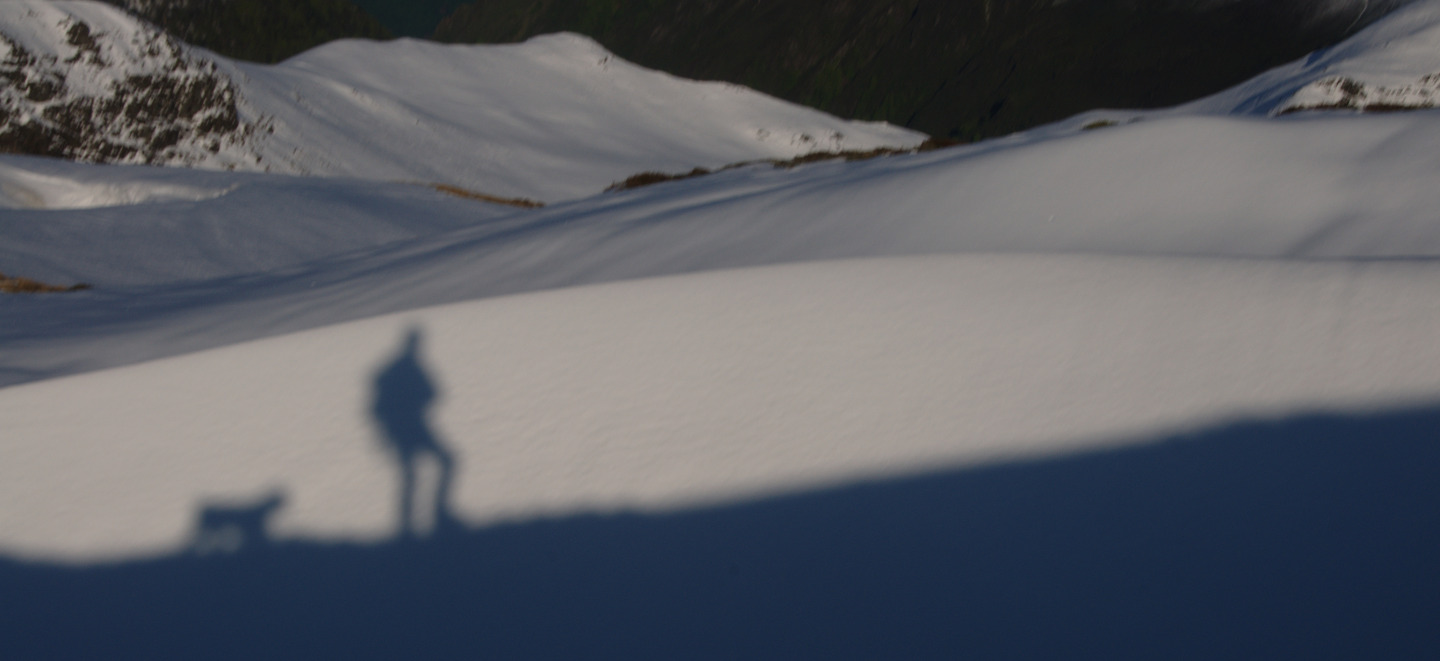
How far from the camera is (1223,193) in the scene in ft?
8.98

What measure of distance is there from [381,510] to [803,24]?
53.8 metres

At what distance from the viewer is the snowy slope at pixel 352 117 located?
13398 millimetres

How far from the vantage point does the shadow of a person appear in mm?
1671

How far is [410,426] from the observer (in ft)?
5.98

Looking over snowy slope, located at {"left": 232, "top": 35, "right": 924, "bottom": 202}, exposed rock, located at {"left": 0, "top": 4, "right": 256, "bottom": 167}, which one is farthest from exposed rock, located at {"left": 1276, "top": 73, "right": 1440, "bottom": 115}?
exposed rock, located at {"left": 0, "top": 4, "right": 256, "bottom": 167}

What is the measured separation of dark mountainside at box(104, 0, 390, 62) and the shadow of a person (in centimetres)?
6837

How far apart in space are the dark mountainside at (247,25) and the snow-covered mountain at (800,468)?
6843cm

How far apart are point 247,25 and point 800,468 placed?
72668 mm

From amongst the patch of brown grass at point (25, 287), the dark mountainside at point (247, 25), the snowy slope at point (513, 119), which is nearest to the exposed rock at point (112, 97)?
the snowy slope at point (513, 119)

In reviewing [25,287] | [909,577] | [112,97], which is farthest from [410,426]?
[112,97]

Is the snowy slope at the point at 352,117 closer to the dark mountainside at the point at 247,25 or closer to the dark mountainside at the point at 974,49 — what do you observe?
the dark mountainside at the point at 974,49

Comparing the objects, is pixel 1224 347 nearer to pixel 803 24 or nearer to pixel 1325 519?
pixel 1325 519

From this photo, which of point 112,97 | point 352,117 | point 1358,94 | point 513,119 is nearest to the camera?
point 1358,94

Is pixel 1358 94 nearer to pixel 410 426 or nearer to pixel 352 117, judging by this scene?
pixel 410 426
